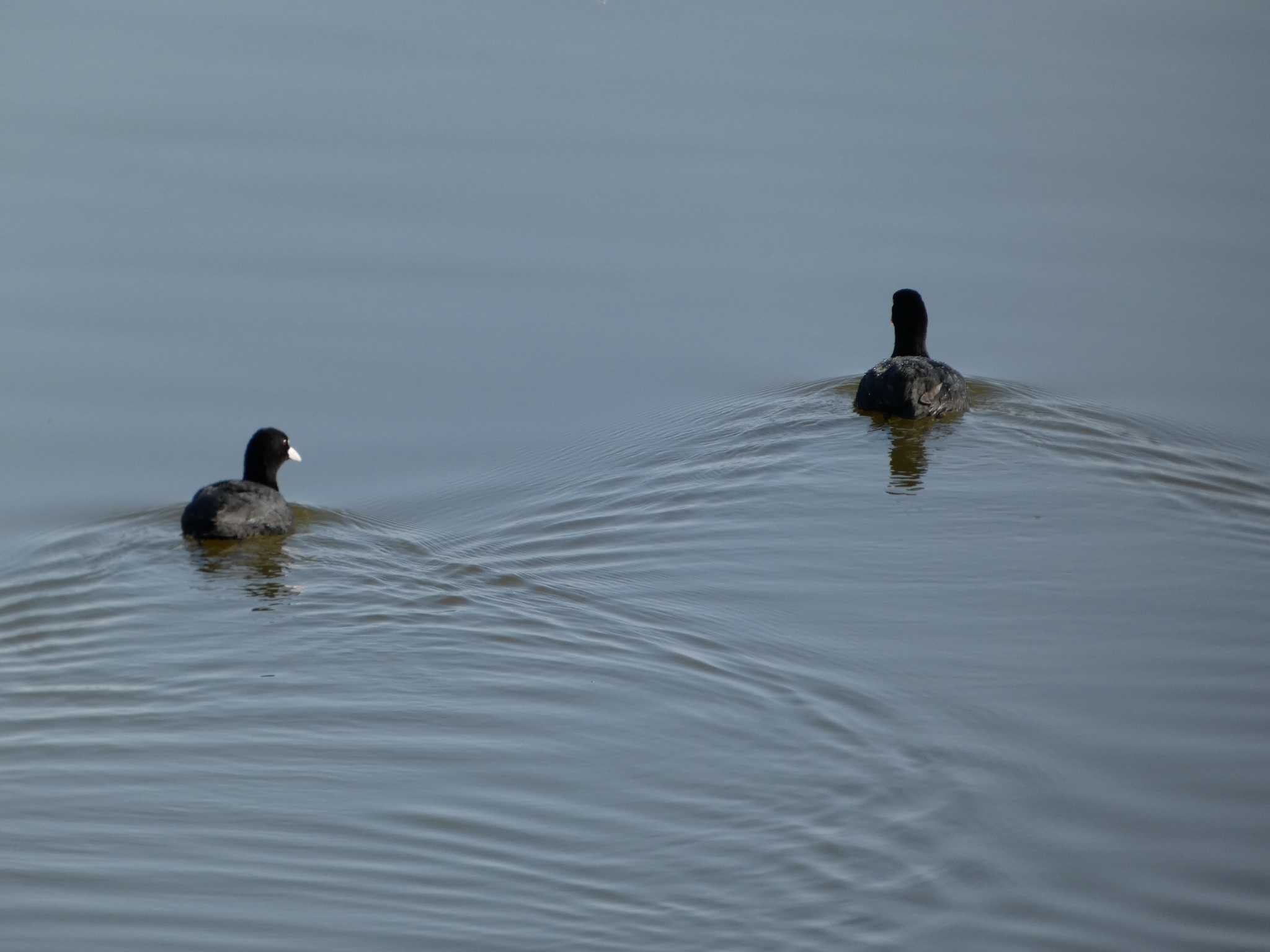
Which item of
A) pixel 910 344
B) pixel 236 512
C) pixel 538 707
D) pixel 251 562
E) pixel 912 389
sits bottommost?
pixel 538 707

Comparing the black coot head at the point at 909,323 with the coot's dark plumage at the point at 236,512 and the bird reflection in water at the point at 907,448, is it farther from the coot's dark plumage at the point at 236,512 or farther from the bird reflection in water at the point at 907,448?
the coot's dark plumage at the point at 236,512

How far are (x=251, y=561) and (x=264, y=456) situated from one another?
94 cm

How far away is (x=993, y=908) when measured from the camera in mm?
5855

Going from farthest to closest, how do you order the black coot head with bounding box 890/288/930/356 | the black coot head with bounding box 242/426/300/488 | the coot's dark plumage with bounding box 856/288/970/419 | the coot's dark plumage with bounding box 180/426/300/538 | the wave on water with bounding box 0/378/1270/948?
the black coot head with bounding box 890/288/930/356, the coot's dark plumage with bounding box 856/288/970/419, the black coot head with bounding box 242/426/300/488, the coot's dark plumage with bounding box 180/426/300/538, the wave on water with bounding box 0/378/1270/948

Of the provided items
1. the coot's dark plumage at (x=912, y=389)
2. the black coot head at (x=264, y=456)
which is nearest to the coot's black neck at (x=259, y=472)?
the black coot head at (x=264, y=456)

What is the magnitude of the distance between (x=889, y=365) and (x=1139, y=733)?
16.5 ft

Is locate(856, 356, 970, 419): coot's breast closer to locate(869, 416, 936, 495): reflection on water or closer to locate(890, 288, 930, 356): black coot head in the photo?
locate(869, 416, 936, 495): reflection on water

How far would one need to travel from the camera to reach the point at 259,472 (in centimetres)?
1031

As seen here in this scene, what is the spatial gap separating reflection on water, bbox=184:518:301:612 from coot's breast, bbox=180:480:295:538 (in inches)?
2.2

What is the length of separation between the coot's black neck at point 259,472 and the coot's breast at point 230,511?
1.52 ft

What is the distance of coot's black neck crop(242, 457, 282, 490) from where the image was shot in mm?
10312

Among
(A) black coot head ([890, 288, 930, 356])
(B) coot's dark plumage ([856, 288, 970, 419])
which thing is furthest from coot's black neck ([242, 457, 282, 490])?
(A) black coot head ([890, 288, 930, 356])

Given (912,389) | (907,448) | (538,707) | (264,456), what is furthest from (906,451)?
(538,707)

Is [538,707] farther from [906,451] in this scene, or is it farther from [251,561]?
[906,451]
